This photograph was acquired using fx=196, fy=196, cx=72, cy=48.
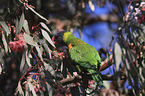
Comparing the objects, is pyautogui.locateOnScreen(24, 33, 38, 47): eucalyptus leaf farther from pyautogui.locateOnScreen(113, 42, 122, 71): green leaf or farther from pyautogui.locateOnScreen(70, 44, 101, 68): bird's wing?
pyautogui.locateOnScreen(113, 42, 122, 71): green leaf

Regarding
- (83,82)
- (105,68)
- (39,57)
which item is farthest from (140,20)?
(39,57)

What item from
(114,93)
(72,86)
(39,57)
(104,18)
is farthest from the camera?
(104,18)

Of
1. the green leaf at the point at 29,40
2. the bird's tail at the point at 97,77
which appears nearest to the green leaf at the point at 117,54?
the bird's tail at the point at 97,77

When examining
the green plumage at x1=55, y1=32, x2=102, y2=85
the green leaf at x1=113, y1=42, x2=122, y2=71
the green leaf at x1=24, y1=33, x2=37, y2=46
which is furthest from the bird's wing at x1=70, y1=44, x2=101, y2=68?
the green leaf at x1=24, y1=33, x2=37, y2=46

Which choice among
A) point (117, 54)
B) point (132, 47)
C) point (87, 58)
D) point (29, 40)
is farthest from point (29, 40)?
point (132, 47)

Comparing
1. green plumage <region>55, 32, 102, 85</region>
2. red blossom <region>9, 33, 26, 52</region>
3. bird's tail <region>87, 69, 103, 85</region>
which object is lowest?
bird's tail <region>87, 69, 103, 85</region>

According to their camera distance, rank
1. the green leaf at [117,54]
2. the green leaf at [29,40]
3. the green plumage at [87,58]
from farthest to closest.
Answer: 1. the green plumage at [87,58]
2. the green leaf at [117,54]
3. the green leaf at [29,40]

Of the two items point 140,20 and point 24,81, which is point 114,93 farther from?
point 24,81

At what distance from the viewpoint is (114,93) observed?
2.96 m

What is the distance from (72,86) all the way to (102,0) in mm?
1701

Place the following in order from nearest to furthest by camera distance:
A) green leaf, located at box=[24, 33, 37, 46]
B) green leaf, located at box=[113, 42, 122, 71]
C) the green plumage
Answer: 1. green leaf, located at box=[24, 33, 37, 46]
2. green leaf, located at box=[113, 42, 122, 71]
3. the green plumage

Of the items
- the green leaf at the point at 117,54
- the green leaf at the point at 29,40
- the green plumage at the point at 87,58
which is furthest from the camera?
the green plumage at the point at 87,58

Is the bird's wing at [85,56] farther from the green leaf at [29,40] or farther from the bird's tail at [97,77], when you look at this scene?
the green leaf at [29,40]

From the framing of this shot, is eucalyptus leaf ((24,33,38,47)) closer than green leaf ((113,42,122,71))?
Yes
